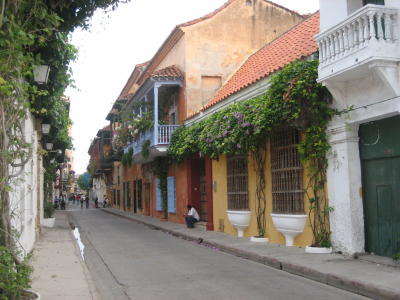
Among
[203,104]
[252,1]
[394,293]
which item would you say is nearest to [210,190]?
[203,104]

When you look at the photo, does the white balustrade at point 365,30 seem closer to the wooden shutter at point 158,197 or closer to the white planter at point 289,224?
the white planter at point 289,224

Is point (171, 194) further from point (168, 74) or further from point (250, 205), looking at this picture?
point (250, 205)

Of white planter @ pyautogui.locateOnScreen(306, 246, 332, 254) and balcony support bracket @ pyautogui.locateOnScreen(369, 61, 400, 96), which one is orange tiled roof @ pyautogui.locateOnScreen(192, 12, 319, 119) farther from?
white planter @ pyautogui.locateOnScreen(306, 246, 332, 254)

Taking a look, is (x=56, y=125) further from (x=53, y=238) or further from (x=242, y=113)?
(x=242, y=113)

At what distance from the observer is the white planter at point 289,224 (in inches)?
441

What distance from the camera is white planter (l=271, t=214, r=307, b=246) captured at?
11205mm

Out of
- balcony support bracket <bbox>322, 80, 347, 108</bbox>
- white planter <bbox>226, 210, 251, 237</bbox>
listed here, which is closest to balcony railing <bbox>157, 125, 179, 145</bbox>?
white planter <bbox>226, 210, 251, 237</bbox>

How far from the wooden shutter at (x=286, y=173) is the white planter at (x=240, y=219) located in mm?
1713

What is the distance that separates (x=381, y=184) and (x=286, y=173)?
3157 millimetres

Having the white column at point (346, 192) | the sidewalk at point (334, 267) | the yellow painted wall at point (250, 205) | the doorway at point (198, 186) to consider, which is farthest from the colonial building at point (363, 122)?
the doorway at point (198, 186)

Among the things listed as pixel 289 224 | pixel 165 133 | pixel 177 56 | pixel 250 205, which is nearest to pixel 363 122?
pixel 289 224

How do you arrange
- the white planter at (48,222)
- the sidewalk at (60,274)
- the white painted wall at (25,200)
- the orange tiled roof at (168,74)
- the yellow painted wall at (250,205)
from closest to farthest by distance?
the white painted wall at (25,200) → the sidewalk at (60,274) → the yellow painted wall at (250,205) → the white planter at (48,222) → the orange tiled roof at (168,74)

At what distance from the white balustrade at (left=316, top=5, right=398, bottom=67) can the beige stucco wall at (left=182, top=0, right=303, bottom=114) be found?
11.7 m

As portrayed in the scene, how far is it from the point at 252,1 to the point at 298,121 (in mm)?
12341
